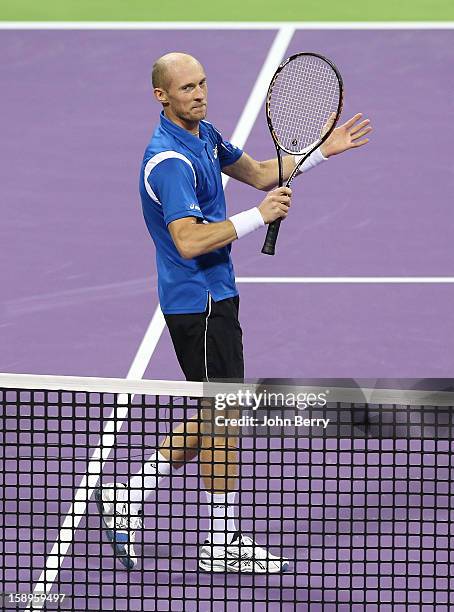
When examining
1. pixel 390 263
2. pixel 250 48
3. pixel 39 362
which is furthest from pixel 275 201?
pixel 250 48

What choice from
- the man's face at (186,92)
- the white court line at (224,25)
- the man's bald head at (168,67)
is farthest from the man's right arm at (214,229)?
the white court line at (224,25)

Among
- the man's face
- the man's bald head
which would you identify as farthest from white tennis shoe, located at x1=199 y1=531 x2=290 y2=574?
the man's bald head

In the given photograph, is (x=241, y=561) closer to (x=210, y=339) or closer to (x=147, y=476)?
(x=147, y=476)

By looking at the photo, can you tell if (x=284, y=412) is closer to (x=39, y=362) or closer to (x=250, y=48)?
(x=39, y=362)

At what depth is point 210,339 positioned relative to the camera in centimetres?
716

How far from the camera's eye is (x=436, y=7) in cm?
1563

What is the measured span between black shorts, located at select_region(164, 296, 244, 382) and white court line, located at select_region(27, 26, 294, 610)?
0.47 m

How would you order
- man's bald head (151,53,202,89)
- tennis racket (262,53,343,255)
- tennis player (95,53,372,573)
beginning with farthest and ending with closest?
tennis racket (262,53,343,255)
man's bald head (151,53,202,89)
tennis player (95,53,372,573)

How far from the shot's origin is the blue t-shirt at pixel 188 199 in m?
6.92

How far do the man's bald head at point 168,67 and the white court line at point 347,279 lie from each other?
366cm

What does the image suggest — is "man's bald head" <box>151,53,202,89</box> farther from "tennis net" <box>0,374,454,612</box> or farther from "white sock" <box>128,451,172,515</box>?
"white sock" <box>128,451,172,515</box>

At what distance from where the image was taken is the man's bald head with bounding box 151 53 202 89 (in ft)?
23.0

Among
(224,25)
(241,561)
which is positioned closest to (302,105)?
(241,561)

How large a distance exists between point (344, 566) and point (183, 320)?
1.35m
